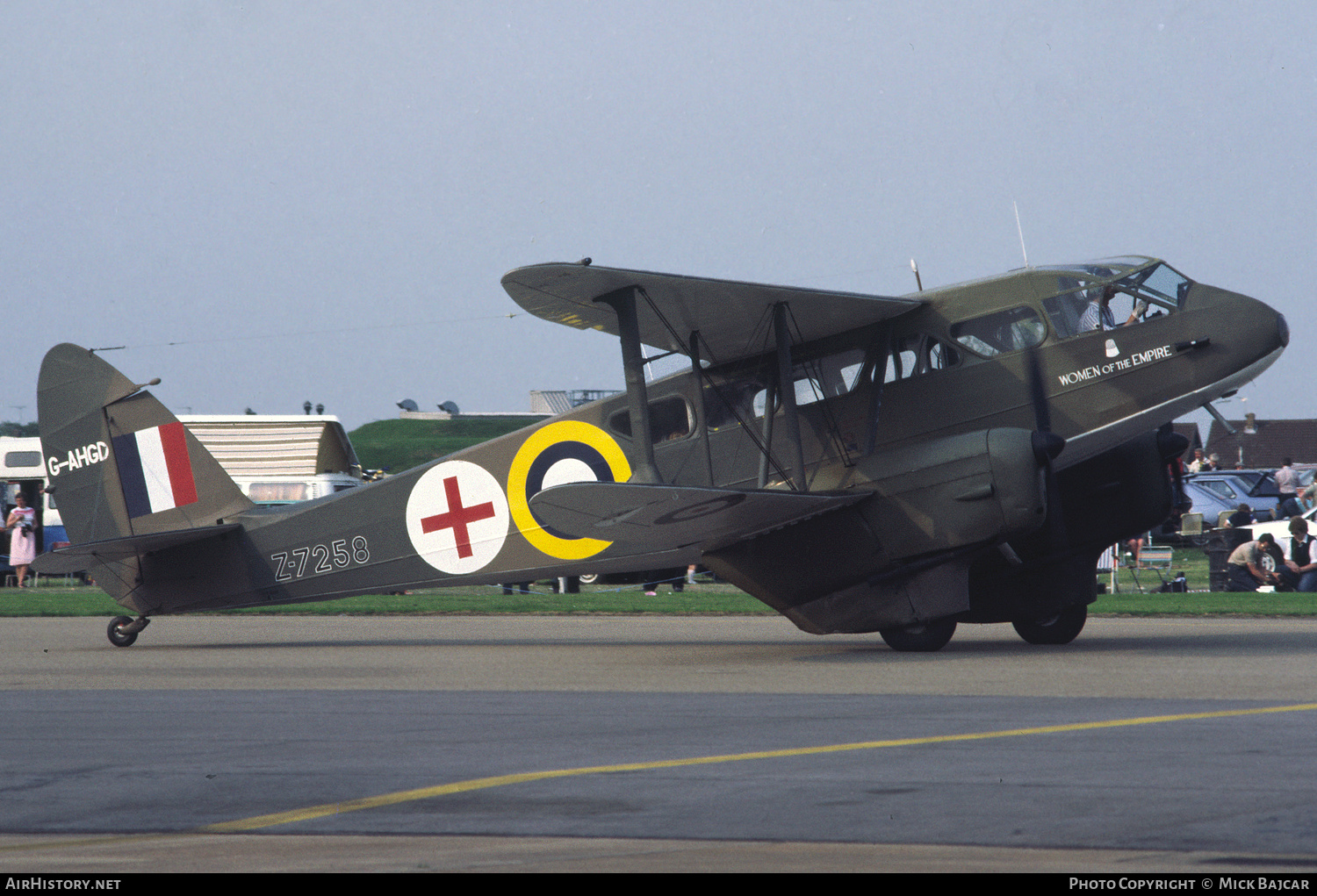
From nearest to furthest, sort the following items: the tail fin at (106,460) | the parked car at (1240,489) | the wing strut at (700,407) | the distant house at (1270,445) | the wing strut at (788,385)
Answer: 1. the wing strut at (788,385)
2. the wing strut at (700,407)
3. the tail fin at (106,460)
4. the parked car at (1240,489)
5. the distant house at (1270,445)

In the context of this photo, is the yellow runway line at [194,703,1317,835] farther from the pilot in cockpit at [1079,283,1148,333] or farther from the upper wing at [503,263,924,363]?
the upper wing at [503,263,924,363]

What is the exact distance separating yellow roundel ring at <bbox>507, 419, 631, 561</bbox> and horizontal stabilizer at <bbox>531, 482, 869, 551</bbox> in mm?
1098

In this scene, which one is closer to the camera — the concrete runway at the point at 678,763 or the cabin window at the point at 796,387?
the concrete runway at the point at 678,763

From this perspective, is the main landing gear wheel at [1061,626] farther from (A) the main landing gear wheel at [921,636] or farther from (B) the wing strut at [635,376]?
(B) the wing strut at [635,376]

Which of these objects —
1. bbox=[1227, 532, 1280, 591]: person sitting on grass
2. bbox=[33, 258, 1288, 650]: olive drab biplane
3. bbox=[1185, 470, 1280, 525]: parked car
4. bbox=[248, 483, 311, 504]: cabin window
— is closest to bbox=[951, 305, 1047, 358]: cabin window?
bbox=[33, 258, 1288, 650]: olive drab biplane

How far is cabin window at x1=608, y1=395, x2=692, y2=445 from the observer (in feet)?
42.7

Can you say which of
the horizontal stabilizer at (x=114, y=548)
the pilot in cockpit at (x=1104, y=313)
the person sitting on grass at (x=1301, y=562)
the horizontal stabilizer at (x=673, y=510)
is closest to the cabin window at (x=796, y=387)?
the horizontal stabilizer at (x=673, y=510)

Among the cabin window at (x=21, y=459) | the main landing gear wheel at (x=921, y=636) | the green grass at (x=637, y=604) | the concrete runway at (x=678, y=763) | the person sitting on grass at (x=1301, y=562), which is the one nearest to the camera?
the concrete runway at (x=678, y=763)

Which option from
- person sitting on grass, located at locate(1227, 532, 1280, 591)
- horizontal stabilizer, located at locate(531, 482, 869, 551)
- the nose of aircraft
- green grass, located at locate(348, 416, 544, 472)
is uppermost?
green grass, located at locate(348, 416, 544, 472)

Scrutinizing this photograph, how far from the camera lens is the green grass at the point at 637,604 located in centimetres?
1716

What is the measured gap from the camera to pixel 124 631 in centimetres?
1475

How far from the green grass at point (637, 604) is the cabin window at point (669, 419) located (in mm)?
6335

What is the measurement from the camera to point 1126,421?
38.2 feet

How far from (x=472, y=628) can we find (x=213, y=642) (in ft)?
11.0
